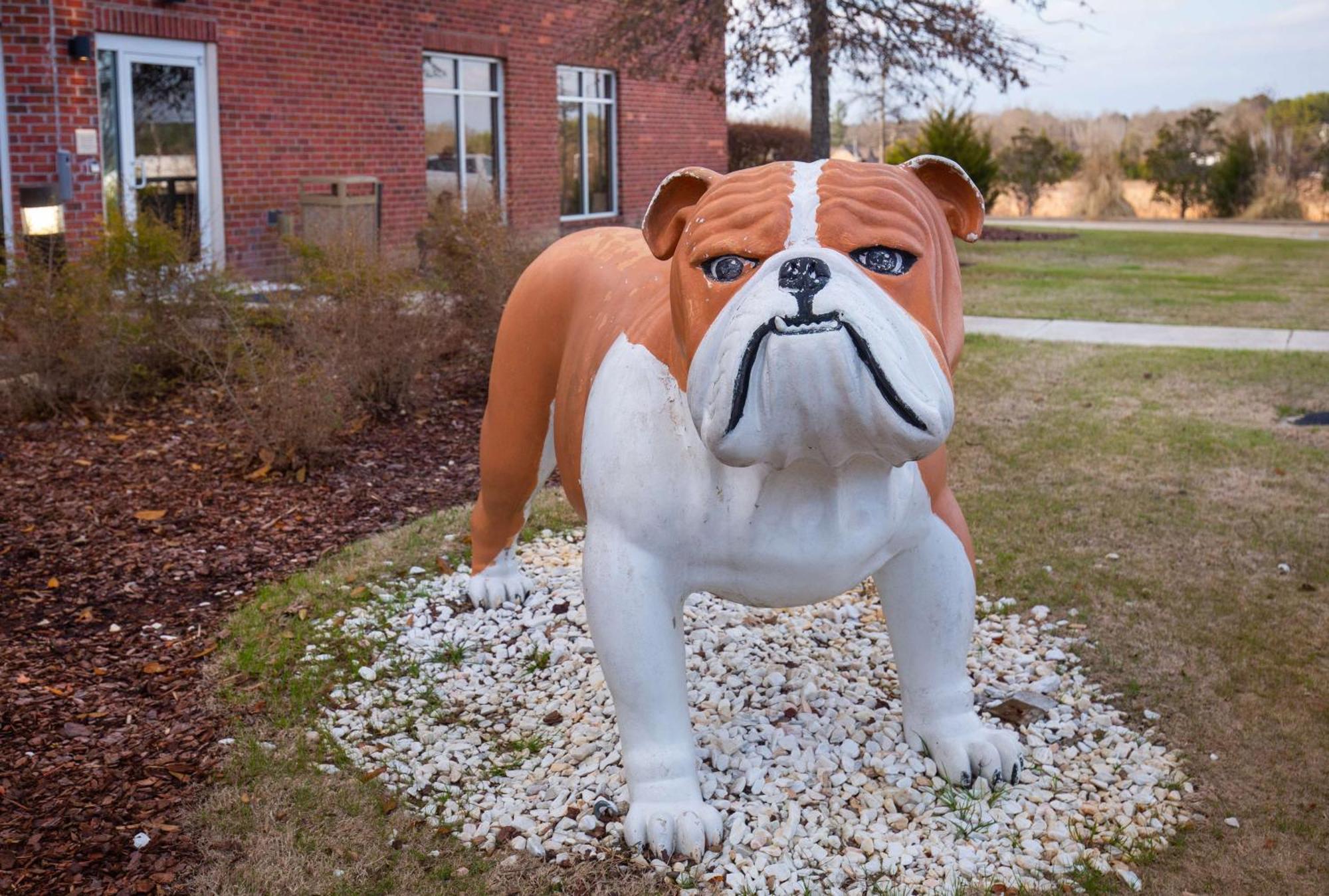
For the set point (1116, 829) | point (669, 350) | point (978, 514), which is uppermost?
point (669, 350)

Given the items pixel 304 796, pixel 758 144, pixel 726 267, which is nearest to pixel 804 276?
pixel 726 267

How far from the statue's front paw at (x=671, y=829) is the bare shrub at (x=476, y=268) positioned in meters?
5.43

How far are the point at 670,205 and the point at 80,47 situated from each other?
30.0ft

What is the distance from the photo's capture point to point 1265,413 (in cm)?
786

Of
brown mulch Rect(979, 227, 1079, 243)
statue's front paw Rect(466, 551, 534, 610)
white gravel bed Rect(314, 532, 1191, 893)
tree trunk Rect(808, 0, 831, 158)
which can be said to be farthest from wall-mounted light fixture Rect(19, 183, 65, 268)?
brown mulch Rect(979, 227, 1079, 243)

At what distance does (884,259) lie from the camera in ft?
7.85

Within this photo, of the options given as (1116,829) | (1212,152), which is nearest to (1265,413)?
(1116,829)

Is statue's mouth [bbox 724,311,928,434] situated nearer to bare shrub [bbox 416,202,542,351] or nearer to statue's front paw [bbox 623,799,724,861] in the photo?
statue's front paw [bbox 623,799,724,861]

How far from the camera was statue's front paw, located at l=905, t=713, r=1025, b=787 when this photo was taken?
3.34 m

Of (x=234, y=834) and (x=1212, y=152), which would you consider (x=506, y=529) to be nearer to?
(x=234, y=834)

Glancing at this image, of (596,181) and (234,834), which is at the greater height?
(596,181)

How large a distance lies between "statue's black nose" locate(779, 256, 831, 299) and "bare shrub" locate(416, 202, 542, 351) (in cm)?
598

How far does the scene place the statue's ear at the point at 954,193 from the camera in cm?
268

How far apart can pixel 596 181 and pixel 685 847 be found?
1524cm
